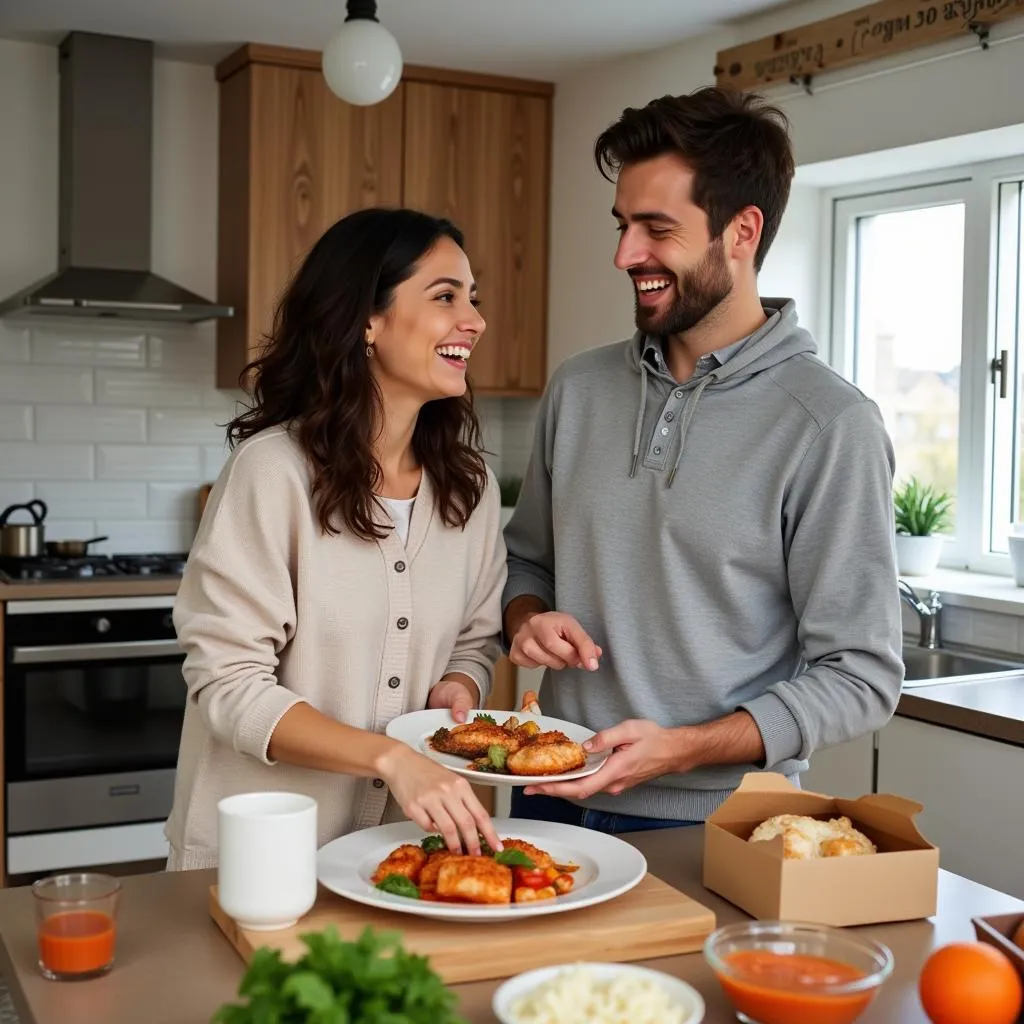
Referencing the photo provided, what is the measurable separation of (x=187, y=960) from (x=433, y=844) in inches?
11.5

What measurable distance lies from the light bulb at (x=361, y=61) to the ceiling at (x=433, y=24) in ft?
3.11

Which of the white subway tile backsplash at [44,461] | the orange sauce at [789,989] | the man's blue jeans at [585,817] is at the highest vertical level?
the white subway tile backsplash at [44,461]

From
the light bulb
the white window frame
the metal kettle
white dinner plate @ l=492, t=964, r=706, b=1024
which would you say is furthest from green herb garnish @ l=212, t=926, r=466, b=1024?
the metal kettle

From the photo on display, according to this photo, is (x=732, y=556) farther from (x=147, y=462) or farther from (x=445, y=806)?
(x=147, y=462)

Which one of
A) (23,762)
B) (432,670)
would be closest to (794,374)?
(432,670)

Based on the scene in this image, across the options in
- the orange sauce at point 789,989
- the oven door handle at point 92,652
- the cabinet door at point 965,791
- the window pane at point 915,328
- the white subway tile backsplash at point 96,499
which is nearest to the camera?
the orange sauce at point 789,989

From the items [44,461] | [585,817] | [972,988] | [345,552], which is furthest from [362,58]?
[972,988]

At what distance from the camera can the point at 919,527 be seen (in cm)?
365

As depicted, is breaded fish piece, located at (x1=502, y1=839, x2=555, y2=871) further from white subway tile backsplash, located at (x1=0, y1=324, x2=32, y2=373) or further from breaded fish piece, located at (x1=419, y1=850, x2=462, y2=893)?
white subway tile backsplash, located at (x1=0, y1=324, x2=32, y2=373)

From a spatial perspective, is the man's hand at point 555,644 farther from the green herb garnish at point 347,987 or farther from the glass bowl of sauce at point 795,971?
the green herb garnish at point 347,987

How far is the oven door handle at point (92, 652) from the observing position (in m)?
3.87

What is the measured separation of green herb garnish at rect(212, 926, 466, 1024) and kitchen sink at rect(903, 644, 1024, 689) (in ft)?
7.75

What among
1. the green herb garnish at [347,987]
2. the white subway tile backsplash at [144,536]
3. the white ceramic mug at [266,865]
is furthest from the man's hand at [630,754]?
the white subway tile backsplash at [144,536]

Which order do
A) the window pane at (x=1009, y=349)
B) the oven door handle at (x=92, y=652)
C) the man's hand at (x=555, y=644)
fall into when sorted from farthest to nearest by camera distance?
the oven door handle at (x=92, y=652)
the window pane at (x=1009, y=349)
the man's hand at (x=555, y=644)
